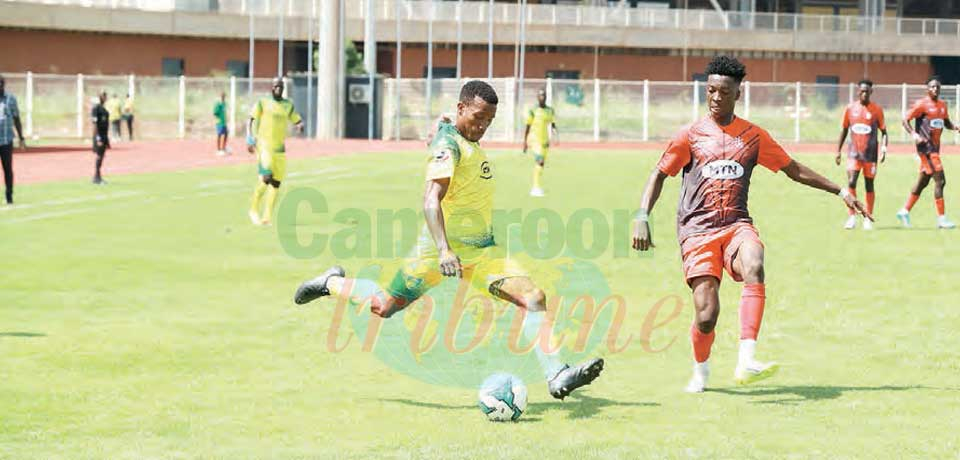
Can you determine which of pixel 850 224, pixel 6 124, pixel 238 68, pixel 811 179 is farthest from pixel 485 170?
pixel 238 68

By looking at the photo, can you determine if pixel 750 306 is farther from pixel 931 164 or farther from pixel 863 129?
pixel 863 129

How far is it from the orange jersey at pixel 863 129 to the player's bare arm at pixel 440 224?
550 inches

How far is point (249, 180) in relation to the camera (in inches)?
1223

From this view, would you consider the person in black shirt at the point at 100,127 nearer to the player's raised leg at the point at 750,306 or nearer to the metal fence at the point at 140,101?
the player's raised leg at the point at 750,306

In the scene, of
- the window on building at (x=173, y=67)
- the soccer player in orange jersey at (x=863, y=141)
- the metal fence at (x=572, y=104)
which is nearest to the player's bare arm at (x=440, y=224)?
the soccer player in orange jersey at (x=863, y=141)

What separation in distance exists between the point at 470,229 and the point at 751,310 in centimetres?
163

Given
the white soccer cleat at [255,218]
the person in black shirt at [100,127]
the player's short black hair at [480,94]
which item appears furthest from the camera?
the person in black shirt at [100,127]

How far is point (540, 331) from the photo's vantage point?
816 centimetres

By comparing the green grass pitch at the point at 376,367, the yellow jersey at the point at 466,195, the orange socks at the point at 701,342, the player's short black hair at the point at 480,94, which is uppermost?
the player's short black hair at the point at 480,94

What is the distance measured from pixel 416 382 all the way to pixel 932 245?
10994mm

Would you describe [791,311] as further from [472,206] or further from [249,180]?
[249,180]

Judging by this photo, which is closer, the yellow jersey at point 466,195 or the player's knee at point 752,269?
the yellow jersey at point 466,195

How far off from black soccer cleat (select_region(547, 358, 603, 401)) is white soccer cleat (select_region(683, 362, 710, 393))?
38.3 inches

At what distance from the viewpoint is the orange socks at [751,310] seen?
27.6 feet
